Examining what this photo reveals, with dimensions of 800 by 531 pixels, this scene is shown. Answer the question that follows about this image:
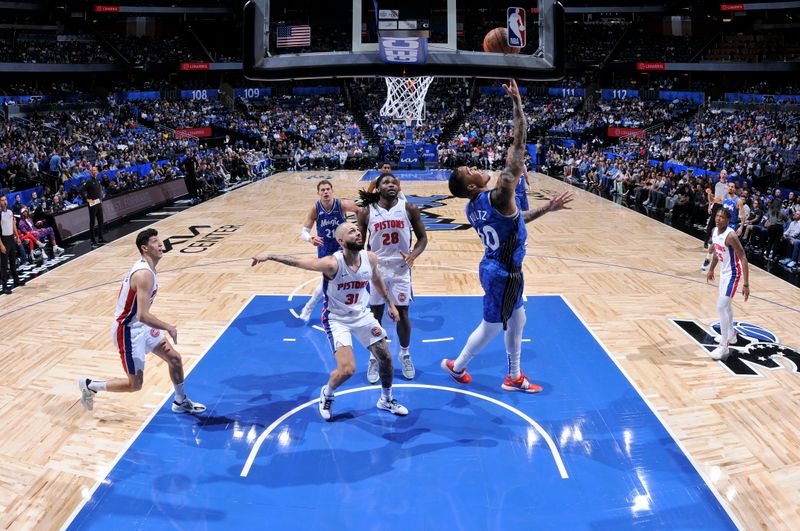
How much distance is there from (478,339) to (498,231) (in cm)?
107

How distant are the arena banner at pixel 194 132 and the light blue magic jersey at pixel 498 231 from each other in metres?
31.8

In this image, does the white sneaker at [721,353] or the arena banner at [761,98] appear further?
the arena banner at [761,98]

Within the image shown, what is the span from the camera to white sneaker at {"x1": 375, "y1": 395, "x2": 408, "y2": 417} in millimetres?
5781

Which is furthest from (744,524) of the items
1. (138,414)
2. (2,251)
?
(2,251)

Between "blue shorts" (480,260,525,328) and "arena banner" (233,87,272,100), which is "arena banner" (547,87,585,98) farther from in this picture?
"blue shorts" (480,260,525,328)

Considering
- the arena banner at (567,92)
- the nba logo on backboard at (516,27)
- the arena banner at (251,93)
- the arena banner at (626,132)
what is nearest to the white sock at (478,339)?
the nba logo on backboard at (516,27)

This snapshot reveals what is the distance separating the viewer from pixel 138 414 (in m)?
5.91

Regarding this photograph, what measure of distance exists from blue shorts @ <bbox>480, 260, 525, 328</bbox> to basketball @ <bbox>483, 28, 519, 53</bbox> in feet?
9.99

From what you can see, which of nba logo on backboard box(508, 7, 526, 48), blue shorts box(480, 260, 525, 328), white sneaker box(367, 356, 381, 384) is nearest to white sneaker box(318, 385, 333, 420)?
white sneaker box(367, 356, 381, 384)

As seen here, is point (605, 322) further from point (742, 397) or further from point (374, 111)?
point (374, 111)

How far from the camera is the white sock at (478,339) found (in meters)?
5.86

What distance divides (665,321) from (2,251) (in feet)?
31.9

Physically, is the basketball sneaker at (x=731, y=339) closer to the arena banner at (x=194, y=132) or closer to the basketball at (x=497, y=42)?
the basketball at (x=497, y=42)

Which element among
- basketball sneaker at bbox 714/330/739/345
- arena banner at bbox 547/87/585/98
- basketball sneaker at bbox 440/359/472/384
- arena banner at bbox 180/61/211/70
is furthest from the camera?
arena banner at bbox 547/87/585/98
